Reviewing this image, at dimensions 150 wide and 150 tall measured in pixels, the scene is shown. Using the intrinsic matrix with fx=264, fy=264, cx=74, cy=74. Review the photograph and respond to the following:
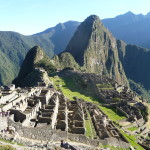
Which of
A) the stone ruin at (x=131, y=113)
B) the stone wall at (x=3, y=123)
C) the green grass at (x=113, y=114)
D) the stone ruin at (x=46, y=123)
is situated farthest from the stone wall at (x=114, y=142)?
the stone ruin at (x=131, y=113)

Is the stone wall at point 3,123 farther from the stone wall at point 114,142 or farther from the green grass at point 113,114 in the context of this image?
the green grass at point 113,114

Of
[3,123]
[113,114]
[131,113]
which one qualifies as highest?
[3,123]

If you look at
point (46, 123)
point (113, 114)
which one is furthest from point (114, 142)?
point (113, 114)

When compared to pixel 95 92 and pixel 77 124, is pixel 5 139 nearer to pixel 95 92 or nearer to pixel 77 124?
pixel 77 124

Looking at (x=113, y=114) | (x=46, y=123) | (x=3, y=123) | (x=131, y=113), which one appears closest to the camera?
(x=3, y=123)

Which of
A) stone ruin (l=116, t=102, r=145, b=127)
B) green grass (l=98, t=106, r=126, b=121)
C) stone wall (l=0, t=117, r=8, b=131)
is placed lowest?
stone ruin (l=116, t=102, r=145, b=127)

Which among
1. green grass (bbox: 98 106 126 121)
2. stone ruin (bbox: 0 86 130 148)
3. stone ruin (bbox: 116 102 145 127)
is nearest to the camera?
stone ruin (bbox: 0 86 130 148)

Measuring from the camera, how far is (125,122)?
7062 centimetres

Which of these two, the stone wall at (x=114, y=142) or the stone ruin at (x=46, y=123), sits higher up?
the stone ruin at (x=46, y=123)

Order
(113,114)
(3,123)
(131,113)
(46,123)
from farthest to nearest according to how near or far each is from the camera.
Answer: (131,113) → (113,114) → (46,123) → (3,123)

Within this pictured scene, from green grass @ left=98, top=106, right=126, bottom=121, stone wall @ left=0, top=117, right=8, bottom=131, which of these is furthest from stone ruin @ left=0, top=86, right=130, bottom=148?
green grass @ left=98, top=106, right=126, bottom=121

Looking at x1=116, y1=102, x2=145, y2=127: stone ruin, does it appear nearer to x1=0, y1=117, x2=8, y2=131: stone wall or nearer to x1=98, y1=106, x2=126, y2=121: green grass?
x1=98, y1=106, x2=126, y2=121: green grass

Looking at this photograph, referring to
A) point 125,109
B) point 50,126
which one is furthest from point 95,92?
point 50,126

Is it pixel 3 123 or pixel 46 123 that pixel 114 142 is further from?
pixel 3 123
